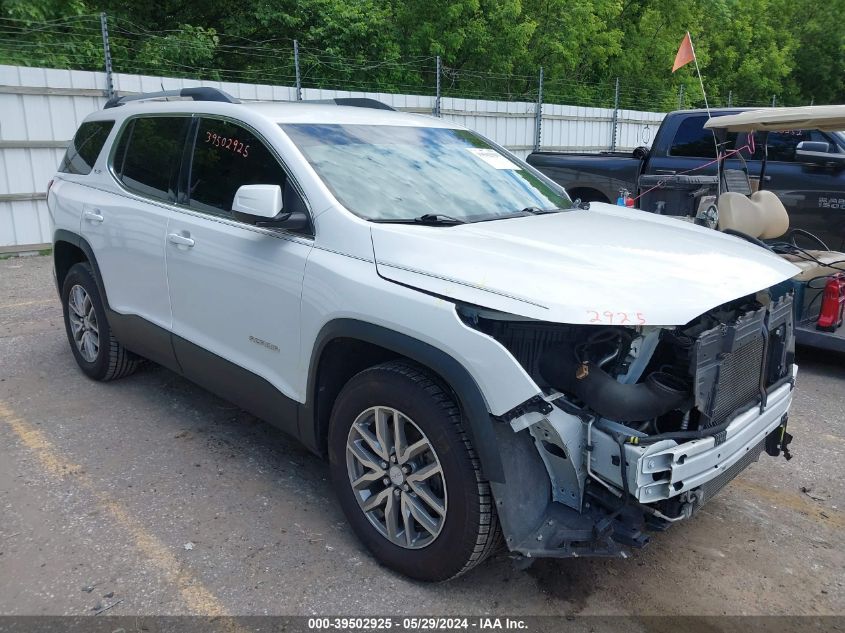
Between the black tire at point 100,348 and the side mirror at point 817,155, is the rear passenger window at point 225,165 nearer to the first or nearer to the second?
the black tire at point 100,348

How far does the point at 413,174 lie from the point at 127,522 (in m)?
2.18

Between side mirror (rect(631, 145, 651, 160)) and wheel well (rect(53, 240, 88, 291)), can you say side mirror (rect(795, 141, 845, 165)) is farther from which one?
wheel well (rect(53, 240, 88, 291))

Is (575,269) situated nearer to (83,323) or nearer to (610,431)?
(610,431)

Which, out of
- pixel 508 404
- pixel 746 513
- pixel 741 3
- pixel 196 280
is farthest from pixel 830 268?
pixel 741 3

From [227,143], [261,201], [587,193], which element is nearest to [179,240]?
[227,143]

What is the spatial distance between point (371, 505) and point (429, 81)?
645 inches

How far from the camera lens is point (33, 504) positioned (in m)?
3.60

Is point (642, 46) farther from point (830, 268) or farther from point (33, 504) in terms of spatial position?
point (33, 504)

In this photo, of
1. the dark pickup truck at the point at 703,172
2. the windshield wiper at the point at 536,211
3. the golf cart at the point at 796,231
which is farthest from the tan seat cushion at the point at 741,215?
the windshield wiper at the point at 536,211

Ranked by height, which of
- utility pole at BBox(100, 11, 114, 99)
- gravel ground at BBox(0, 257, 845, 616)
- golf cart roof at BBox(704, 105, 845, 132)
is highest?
utility pole at BBox(100, 11, 114, 99)

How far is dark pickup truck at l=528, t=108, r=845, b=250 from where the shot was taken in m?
7.48

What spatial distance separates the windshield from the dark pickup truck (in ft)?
12.6

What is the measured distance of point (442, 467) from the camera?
107 inches

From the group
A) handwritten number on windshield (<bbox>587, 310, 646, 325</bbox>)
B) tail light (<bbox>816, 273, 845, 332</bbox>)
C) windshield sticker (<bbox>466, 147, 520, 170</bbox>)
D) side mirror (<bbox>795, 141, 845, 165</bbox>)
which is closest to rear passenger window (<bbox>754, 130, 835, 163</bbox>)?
side mirror (<bbox>795, 141, 845, 165</bbox>)
